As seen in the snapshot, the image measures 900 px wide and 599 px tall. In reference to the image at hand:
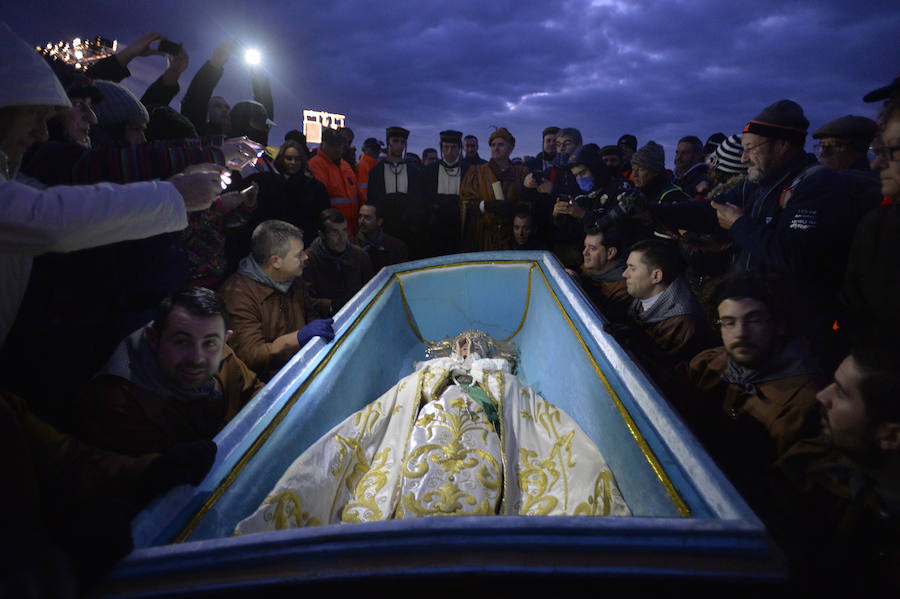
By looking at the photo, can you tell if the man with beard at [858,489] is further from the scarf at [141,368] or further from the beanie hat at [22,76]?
the beanie hat at [22,76]

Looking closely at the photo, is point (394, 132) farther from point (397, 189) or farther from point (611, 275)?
point (611, 275)

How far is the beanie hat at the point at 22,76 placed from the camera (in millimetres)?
1130

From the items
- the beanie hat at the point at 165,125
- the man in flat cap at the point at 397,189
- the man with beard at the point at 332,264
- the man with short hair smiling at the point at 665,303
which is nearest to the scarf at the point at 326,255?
the man with beard at the point at 332,264

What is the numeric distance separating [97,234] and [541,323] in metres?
2.95

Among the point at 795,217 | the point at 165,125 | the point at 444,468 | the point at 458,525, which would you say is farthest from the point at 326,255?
the point at 795,217

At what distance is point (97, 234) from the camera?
3.99 feet

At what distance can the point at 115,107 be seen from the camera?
2307mm

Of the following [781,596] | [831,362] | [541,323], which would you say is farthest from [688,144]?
[781,596]

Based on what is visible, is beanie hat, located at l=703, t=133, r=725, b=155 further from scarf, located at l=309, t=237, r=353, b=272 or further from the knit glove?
the knit glove

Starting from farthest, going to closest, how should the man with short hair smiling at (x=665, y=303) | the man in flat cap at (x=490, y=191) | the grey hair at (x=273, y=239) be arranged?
the man in flat cap at (x=490, y=191) < the grey hair at (x=273, y=239) < the man with short hair smiling at (x=665, y=303)

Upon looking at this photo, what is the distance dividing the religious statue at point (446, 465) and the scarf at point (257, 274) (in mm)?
1230

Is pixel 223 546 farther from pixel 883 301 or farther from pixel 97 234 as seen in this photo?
pixel 883 301

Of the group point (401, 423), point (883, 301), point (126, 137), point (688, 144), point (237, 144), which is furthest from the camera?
point (688, 144)

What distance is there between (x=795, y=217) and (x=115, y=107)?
3.49 meters
